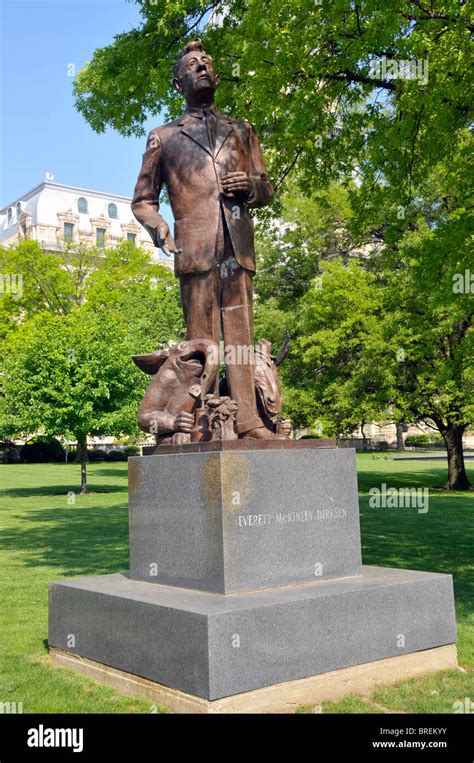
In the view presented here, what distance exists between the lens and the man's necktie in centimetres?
722

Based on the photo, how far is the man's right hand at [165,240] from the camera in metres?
6.97

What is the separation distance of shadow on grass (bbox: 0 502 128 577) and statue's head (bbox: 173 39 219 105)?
6295mm

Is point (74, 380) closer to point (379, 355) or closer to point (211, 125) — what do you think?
point (379, 355)

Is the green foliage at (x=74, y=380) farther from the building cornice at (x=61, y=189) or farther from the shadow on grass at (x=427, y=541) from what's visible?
the building cornice at (x=61, y=189)

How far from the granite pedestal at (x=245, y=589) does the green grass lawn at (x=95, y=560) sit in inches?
12.6

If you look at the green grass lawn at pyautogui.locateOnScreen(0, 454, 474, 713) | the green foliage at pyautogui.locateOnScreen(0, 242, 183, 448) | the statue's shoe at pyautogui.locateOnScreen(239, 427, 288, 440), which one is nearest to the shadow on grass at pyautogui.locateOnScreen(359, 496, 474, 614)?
the green grass lawn at pyautogui.locateOnScreen(0, 454, 474, 713)

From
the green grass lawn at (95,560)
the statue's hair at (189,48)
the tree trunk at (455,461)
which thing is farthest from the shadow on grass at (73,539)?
the tree trunk at (455,461)

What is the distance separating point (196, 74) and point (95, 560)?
291 inches

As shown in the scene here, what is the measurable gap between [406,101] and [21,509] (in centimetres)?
1475

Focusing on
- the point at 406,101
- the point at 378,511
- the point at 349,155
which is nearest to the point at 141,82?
the point at 349,155

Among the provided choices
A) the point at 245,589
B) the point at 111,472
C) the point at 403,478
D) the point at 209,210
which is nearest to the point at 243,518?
the point at 245,589

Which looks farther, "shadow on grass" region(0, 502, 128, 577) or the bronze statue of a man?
"shadow on grass" region(0, 502, 128, 577)

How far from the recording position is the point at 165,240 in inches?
276

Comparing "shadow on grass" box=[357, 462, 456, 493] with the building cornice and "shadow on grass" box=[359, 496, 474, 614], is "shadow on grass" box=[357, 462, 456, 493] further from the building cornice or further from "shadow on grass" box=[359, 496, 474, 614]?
the building cornice
